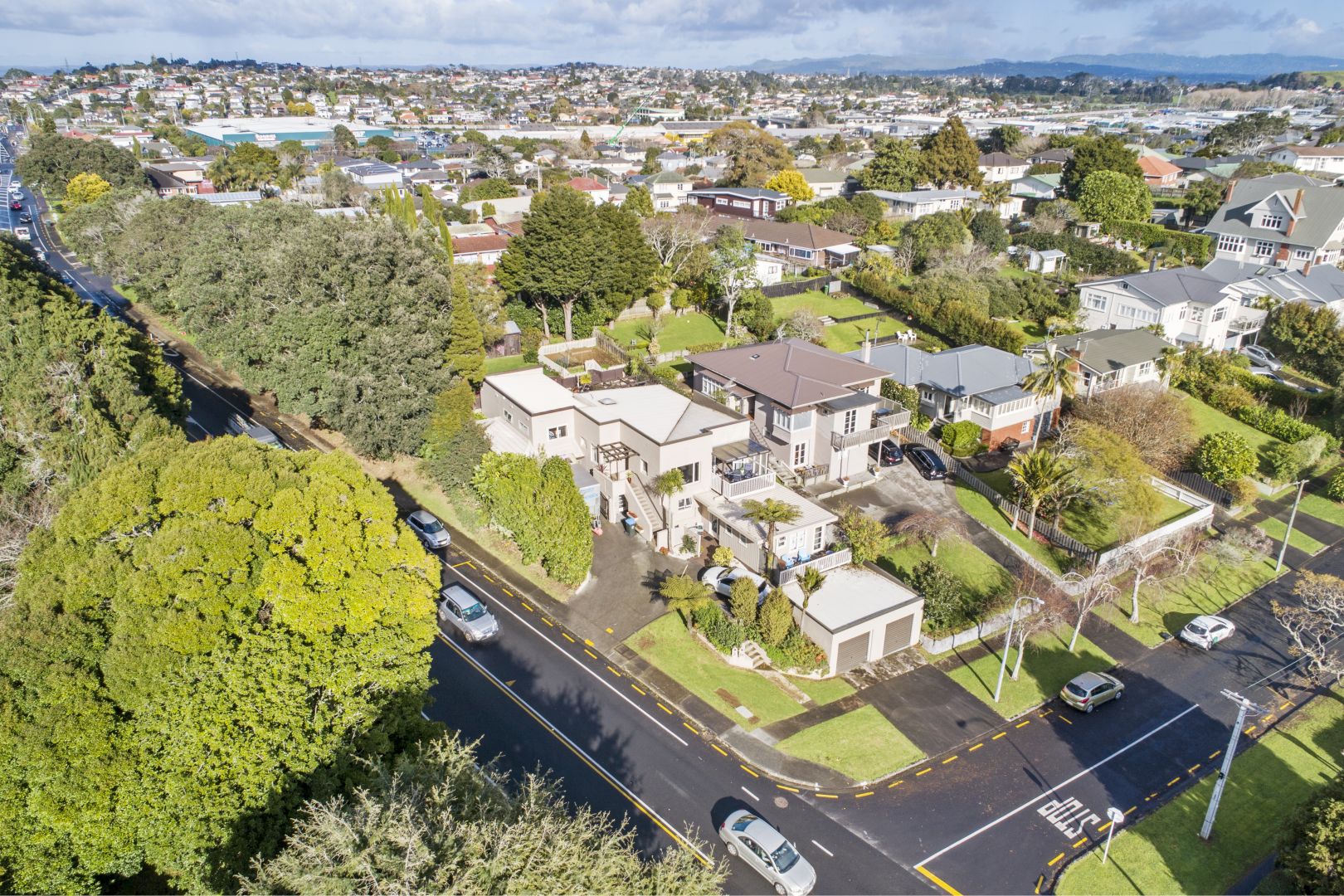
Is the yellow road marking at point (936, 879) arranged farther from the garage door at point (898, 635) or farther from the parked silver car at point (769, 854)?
the garage door at point (898, 635)

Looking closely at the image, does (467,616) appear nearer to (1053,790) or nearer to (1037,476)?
(1053,790)

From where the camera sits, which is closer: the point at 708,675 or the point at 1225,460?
the point at 708,675

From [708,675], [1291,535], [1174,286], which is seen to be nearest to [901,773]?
[708,675]

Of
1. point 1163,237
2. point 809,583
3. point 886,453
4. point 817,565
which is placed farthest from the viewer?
point 1163,237

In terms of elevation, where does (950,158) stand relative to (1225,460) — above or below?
above

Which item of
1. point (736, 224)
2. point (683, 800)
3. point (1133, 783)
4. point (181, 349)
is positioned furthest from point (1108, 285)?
point (181, 349)

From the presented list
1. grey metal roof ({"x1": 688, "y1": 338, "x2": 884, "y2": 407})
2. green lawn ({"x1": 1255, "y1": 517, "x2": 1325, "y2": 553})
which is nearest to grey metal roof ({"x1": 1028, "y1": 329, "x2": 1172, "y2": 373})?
green lawn ({"x1": 1255, "y1": 517, "x2": 1325, "y2": 553})
